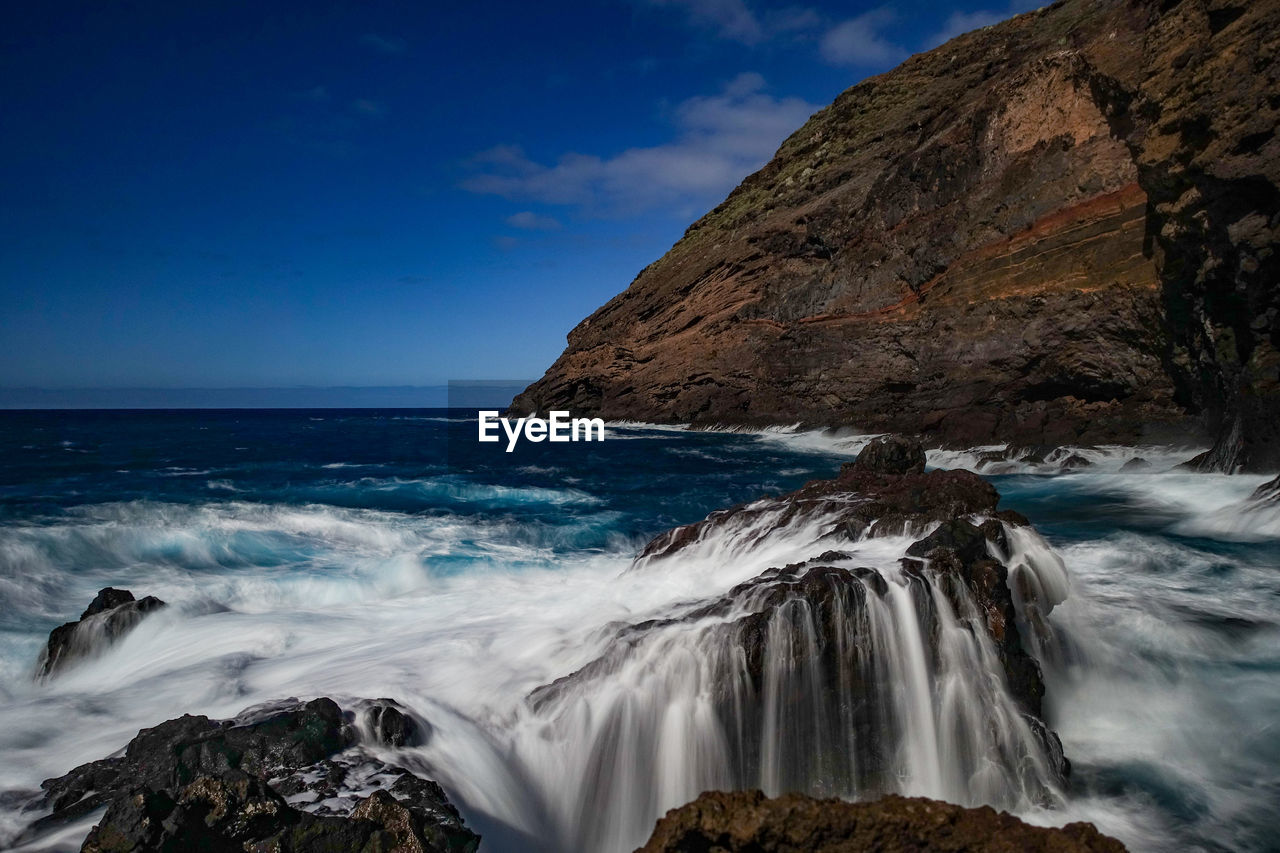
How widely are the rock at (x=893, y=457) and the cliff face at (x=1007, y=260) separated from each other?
20.1 feet

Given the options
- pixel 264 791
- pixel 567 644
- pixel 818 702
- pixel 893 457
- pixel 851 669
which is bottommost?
pixel 567 644

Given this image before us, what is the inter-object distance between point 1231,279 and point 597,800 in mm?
12633

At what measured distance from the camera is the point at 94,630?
6.18 meters

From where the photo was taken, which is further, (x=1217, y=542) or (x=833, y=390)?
(x=833, y=390)

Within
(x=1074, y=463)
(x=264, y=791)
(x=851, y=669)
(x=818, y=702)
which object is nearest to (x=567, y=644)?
(x=818, y=702)

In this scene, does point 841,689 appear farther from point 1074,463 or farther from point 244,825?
point 1074,463

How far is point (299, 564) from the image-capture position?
9.94m

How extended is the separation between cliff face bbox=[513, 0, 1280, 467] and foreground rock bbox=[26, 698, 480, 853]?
12.5m

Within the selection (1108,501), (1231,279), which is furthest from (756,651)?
(1231,279)

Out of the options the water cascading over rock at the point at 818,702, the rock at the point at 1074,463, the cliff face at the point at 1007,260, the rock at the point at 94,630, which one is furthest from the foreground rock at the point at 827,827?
the rock at the point at 1074,463

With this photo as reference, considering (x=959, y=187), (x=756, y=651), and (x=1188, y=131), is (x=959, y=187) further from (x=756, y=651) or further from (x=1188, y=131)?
(x=756, y=651)

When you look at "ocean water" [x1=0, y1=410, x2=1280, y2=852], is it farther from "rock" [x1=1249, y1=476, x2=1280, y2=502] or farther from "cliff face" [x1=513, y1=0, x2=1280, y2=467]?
"cliff face" [x1=513, y1=0, x2=1280, y2=467]

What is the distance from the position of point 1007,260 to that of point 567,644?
20.8 meters

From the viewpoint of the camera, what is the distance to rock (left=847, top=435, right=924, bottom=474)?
8.20 meters
